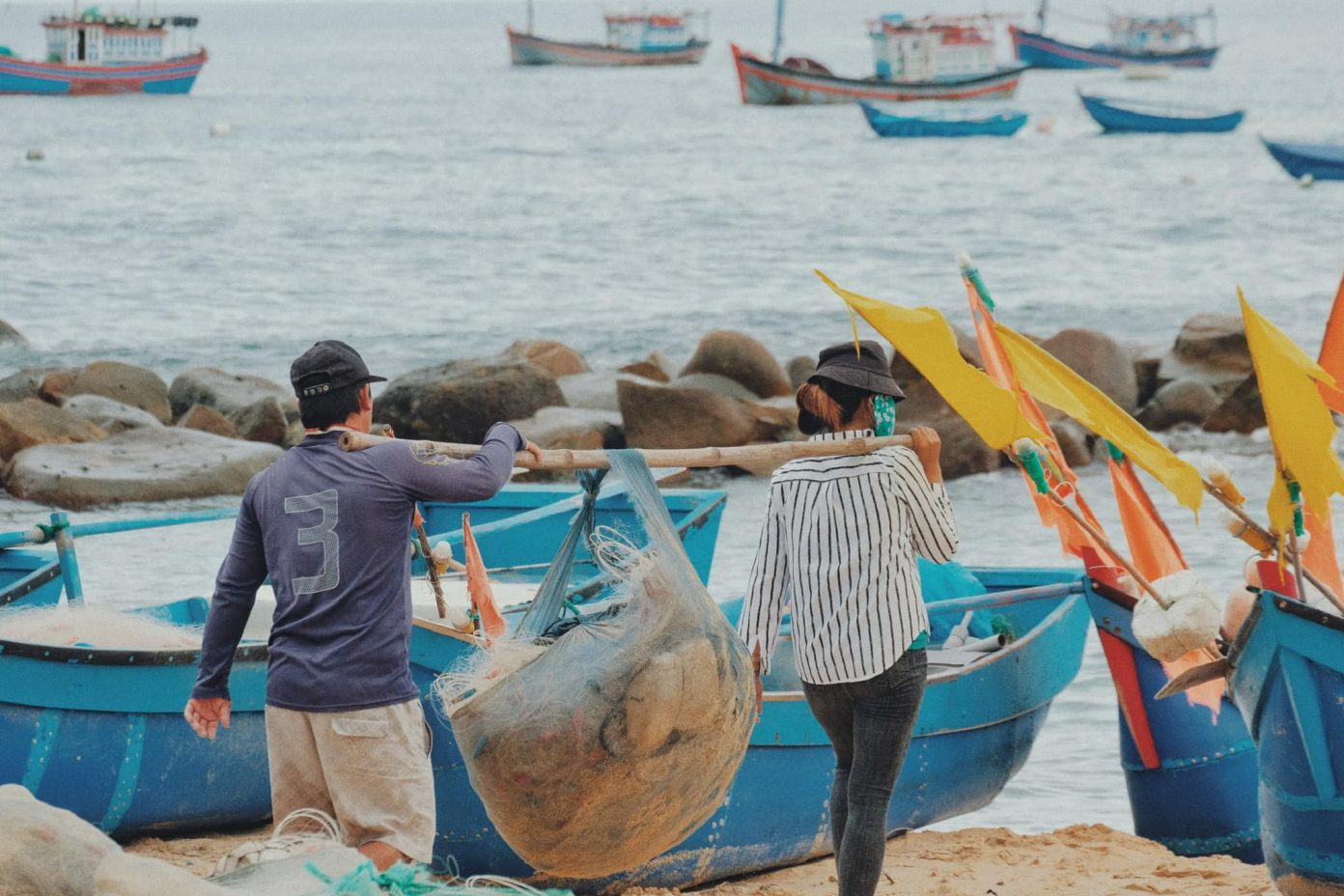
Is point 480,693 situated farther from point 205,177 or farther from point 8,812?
point 205,177

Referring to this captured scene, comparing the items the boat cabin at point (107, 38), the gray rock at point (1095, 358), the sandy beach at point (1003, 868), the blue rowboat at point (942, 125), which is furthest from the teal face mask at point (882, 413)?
the boat cabin at point (107, 38)

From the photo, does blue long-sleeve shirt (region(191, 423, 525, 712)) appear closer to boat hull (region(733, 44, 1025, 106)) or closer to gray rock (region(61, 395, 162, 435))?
gray rock (region(61, 395, 162, 435))

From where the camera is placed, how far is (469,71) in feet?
371

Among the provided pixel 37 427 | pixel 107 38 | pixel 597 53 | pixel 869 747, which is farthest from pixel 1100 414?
pixel 597 53

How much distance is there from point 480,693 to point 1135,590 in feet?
10.7

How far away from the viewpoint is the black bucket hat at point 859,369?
4492mm

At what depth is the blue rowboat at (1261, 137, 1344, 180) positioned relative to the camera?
4478 centimetres

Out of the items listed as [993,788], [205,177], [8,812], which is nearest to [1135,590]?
[993,788]

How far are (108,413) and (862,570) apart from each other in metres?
13.3

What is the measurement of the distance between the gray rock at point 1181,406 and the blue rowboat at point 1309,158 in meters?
28.9

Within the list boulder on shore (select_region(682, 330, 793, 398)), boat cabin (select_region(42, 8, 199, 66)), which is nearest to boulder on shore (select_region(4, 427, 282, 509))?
boulder on shore (select_region(682, 330, 793, 398))

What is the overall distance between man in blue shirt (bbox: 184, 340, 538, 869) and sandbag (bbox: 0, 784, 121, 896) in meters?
0.66

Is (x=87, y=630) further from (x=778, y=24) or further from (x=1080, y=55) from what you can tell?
(x=1080, y=55)

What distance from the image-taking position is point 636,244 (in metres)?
37.3
